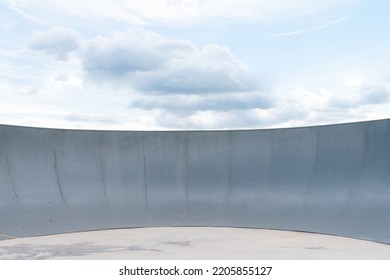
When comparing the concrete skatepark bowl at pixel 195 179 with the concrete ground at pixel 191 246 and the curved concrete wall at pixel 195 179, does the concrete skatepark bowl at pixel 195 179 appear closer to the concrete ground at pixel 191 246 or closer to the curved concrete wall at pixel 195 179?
the curved concrete wall at pixel 195 179

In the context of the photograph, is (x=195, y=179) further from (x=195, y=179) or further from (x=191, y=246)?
(x=191, y=246)

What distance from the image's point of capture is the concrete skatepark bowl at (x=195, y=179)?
766 centimetres

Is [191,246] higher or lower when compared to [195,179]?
lower

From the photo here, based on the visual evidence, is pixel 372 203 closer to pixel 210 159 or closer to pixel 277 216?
pixel 277 216

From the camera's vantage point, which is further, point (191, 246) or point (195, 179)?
point (195, 179)

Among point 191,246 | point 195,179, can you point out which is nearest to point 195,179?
point 195,179

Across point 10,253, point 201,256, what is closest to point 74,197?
point 10,253

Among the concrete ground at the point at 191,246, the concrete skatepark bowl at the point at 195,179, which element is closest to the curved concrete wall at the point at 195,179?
the concrete skatepark bowl at the point at 195,179

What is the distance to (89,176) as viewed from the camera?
28.3ft

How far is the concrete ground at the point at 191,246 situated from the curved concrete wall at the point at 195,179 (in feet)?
1.23

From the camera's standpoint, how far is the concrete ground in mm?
5875

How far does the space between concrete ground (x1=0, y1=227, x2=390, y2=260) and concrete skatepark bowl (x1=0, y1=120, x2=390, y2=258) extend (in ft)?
1.14

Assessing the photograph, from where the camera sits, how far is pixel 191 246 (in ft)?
21.2

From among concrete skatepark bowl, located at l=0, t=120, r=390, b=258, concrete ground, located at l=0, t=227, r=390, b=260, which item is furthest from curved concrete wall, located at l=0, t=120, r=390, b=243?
concrete ground, located at l=0, t=227, r=390, b=260
